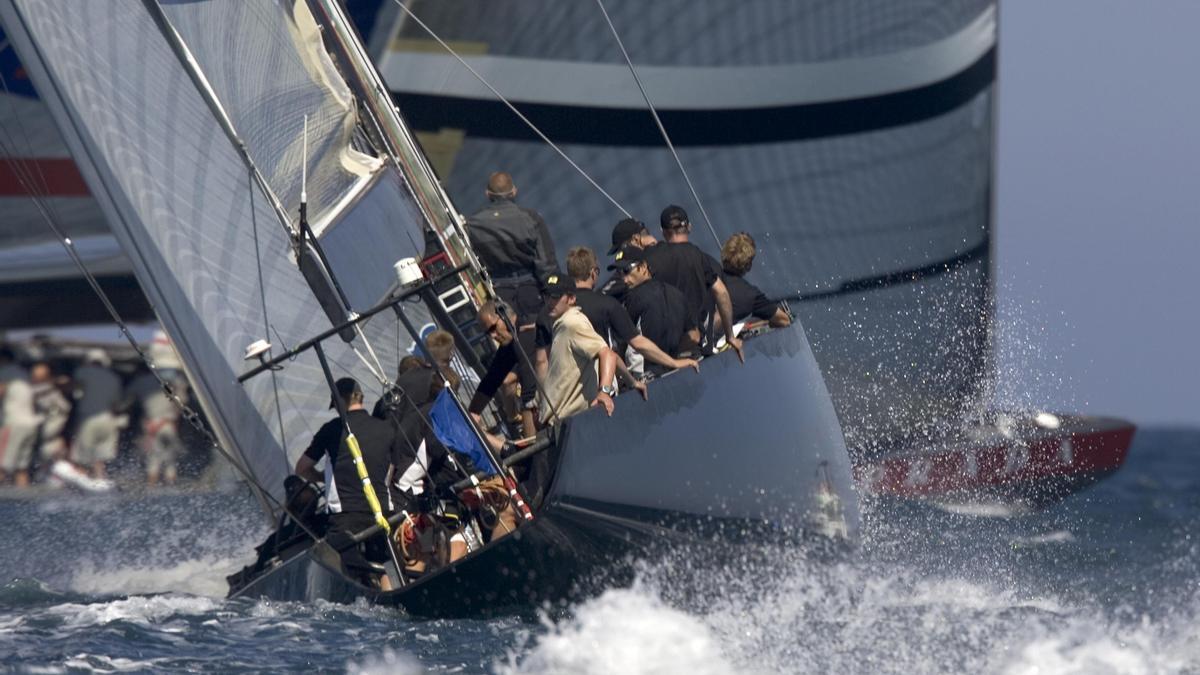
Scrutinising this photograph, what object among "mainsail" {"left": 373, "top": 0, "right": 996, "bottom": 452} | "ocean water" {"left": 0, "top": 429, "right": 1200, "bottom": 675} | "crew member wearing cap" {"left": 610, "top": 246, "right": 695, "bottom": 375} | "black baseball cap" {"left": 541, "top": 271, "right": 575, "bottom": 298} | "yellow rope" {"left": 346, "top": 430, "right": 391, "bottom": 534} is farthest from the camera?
"mainsail" {"left": 373, "top": 0, "right": 996, "bottom": 452}

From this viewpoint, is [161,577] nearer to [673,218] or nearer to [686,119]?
[673,218]

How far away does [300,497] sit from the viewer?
21.9ft

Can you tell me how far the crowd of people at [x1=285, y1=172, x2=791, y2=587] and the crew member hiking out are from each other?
0.70 feet

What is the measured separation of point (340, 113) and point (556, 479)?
86.9 inches

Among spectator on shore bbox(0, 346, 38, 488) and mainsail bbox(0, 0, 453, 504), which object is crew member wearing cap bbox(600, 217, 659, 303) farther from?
spectator on shore bbox(0, 346, 38, 488)

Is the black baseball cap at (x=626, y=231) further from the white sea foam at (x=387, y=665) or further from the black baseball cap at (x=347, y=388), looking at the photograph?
the white sea foam at (x=387, y=665)

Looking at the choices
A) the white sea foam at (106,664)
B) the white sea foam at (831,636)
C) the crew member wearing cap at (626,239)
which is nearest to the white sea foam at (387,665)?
the white sea foam at (831,636)

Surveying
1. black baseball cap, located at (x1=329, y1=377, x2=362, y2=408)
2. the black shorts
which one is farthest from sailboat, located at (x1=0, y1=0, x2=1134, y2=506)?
the black shorts

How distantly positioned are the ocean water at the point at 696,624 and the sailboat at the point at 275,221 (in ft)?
1.25

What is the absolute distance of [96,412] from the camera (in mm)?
13305

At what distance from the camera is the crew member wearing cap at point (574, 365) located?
5781mm

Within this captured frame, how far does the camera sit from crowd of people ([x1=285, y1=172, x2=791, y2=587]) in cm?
593

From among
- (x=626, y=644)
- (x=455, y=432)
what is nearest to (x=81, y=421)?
(x=455, y=432)

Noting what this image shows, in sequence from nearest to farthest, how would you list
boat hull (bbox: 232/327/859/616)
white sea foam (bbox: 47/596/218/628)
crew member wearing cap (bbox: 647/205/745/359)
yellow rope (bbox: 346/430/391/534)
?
boat hull (bbox: 232/327/859/616) → white sea foam (bbox: 47/596/218/628) → yellow rope (bbox: 346/430/391/534) → crew member wearing cap (bbox: 647/205/745/359)
